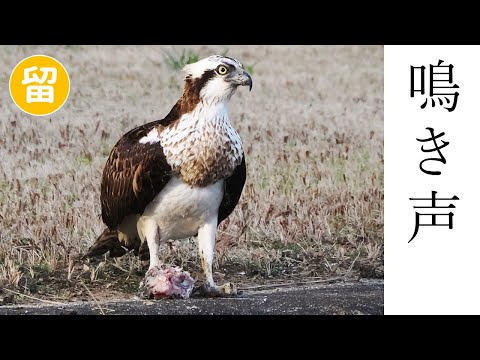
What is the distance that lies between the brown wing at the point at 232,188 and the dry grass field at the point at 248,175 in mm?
766

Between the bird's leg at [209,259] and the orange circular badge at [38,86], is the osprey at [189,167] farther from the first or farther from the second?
the orange circular badge at [38,86]

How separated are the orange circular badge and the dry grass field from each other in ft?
0.57

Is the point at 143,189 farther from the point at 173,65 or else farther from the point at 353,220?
the point at 173,65

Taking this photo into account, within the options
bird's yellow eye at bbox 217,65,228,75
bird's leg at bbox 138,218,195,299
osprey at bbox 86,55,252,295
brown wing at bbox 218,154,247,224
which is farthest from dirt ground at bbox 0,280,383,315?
bird's yellow eye at bbox 217,65,228,75

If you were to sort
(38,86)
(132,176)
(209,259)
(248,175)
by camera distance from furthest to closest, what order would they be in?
(248,175) < (38,86) < (209,259) < (132,176)

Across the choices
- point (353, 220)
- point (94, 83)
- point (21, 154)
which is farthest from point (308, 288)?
point (94, 83)

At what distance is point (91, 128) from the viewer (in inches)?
386

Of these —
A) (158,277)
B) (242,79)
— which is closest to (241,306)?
(158,277)

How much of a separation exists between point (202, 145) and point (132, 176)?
51cm

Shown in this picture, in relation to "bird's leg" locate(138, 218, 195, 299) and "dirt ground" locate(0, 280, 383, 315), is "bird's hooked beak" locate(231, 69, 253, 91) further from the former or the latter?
"dirt ground" locate(0, 280, 383, 315)

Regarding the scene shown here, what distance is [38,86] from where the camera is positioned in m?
8.27

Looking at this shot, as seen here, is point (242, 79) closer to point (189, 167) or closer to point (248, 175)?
point (189, 167)

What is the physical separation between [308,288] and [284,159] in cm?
169

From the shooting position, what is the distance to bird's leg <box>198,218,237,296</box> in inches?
309
